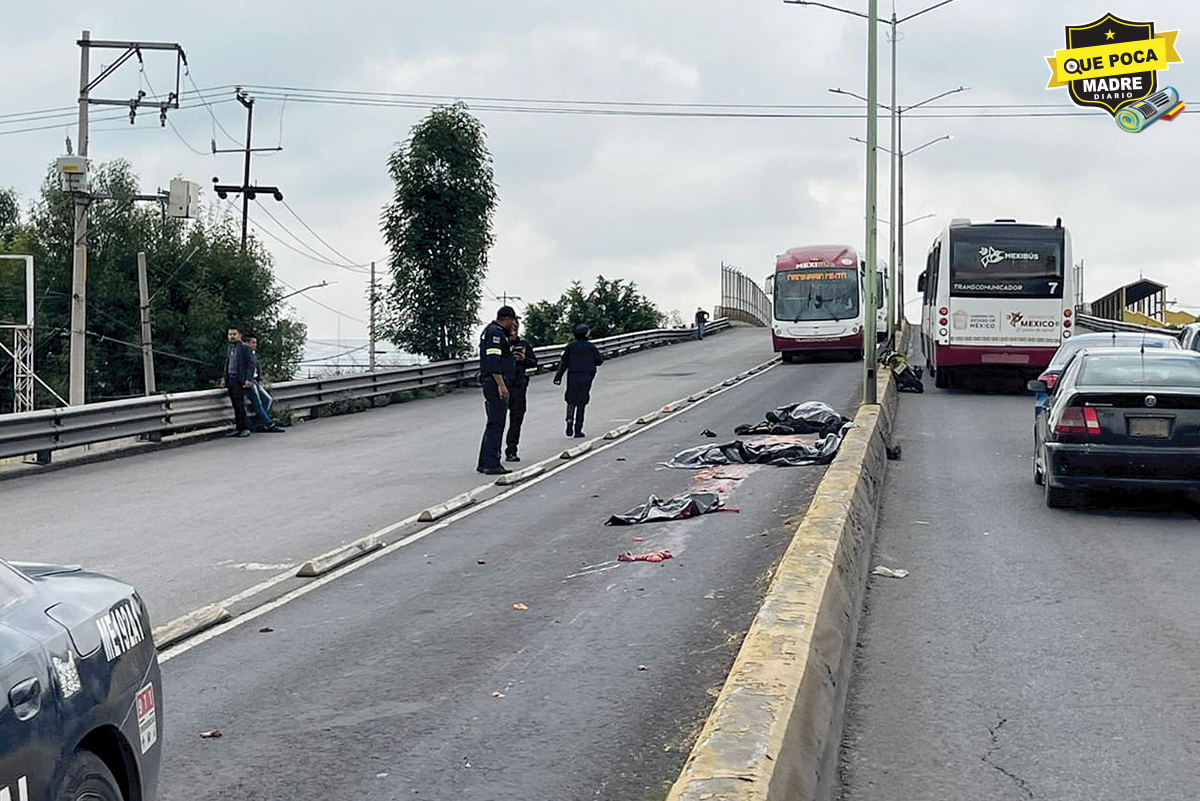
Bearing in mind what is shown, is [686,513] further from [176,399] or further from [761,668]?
[176,399]

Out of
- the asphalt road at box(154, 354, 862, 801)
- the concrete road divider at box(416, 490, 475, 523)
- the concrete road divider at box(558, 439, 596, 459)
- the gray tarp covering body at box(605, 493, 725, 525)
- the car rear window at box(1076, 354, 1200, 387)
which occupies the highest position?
the car rear window at box(1076, 354, 1200, 387)

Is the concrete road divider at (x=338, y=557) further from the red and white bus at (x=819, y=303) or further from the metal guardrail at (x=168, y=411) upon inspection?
the red and white bus at (x=819, y=303)

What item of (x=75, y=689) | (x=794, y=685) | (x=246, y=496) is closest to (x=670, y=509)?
(x=246, y=496)

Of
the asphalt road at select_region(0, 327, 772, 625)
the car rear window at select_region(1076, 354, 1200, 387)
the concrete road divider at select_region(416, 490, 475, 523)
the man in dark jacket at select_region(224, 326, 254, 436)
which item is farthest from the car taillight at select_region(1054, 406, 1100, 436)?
the man in dark jacket at select_region(224, 326, 254, 436)

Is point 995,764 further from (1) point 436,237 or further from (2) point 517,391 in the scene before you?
(1) point 436,237

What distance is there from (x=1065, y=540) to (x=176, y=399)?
14624 millimetres

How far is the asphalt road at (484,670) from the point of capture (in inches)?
229

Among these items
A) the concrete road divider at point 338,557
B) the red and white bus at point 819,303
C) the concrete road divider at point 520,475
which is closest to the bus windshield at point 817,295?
the red and white bus at point 819,303

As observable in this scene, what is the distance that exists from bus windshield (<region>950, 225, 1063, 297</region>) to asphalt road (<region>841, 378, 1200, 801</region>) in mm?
16214

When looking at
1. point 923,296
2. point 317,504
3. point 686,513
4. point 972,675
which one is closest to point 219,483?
point 317,504

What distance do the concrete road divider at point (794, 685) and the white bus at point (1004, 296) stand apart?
2057cm

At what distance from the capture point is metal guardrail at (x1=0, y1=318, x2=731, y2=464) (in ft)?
61.2

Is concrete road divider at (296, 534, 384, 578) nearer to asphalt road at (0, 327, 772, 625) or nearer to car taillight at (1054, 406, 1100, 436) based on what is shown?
asphalt road at (0, 327, 772, 625)

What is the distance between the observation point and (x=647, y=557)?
35.5 ft
